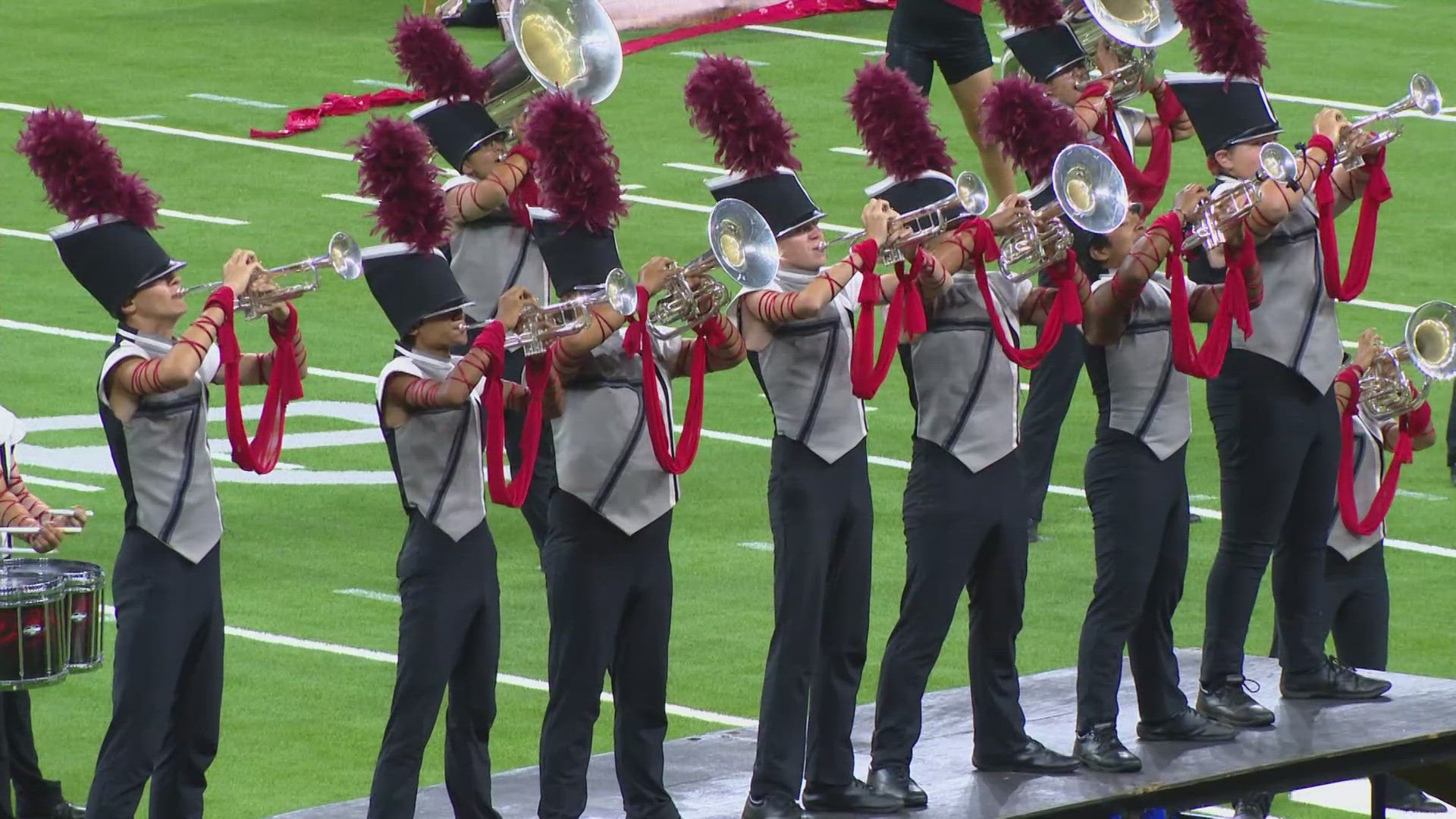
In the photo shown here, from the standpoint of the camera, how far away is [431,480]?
25.3 ft

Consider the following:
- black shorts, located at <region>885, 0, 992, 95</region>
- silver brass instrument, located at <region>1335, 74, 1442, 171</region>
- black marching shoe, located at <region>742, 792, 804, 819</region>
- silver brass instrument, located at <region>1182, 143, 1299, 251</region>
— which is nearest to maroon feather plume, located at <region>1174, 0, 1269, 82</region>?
silver brass instrument, located at <region>1335, 74, 1442, 171</region>

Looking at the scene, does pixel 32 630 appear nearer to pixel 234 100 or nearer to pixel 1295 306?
pixel 1295 306

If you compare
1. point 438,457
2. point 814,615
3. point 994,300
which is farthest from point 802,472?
point 438,457

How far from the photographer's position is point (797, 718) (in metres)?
8.02

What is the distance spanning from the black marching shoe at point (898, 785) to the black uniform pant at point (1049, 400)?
9.62 feet

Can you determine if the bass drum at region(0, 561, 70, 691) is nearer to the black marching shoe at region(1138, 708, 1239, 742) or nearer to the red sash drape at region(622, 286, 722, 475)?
the red sash drape at region(622, 286, 722, 475)

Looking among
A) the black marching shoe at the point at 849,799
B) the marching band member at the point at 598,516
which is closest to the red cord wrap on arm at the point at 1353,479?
the black marching shoe at the point at 849,799

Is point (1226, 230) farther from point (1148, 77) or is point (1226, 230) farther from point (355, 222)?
point (355, 222)

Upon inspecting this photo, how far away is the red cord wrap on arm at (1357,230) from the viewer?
8.81 meters

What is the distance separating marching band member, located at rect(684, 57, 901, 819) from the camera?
312 inches

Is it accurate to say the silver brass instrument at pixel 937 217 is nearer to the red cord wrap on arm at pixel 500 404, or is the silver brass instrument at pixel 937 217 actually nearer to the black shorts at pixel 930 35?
the red cord wrap on arm at pixel 500 404

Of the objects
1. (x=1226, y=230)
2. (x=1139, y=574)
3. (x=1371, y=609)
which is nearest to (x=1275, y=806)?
(x=1371, y=609)

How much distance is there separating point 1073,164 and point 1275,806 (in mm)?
2650

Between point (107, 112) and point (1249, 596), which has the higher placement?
point (107, 112)
